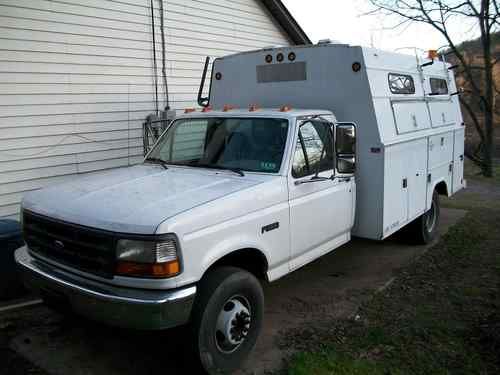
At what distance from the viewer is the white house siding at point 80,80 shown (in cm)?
631

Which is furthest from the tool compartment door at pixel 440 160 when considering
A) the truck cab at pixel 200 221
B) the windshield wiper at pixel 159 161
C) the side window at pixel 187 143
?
the windshield wiper at pixel 159 161

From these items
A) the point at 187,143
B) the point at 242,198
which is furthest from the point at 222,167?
the point at 242,198

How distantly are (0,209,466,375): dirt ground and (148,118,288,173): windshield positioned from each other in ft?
5.12

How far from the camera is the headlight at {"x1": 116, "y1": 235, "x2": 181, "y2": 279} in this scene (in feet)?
10.2

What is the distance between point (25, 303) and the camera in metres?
4.98

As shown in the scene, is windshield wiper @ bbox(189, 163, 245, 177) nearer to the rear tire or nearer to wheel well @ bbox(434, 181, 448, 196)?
the rear tire

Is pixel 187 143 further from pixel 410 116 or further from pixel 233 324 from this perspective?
pixel 410 116

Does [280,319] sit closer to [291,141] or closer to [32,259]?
[291,141]

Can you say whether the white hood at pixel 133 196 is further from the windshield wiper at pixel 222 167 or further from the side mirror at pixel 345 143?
the side mirror at pixel 345 143

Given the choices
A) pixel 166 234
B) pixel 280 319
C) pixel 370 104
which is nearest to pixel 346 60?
pixel 370 104

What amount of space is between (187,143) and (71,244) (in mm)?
1766

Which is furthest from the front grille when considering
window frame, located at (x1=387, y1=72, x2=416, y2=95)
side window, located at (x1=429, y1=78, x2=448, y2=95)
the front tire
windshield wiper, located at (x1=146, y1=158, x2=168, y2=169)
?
side window, located at (x1=429, y1=78, x2=448, y2=95)

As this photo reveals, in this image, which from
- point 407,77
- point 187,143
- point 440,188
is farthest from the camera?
point 440,188

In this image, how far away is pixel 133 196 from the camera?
3.63m
